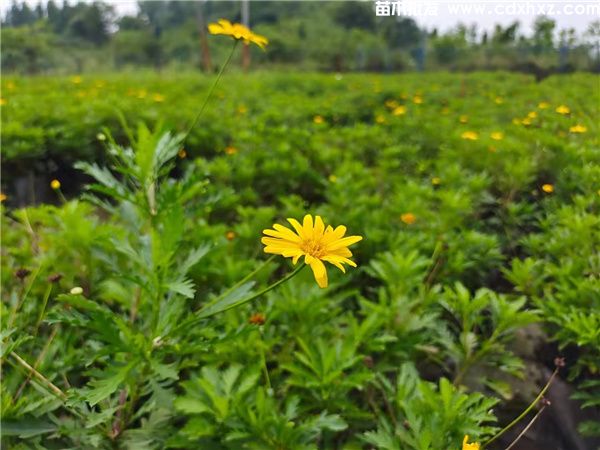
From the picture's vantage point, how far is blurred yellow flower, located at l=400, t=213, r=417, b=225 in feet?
6.81

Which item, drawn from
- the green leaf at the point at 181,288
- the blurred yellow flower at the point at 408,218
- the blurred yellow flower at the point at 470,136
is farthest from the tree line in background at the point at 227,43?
the green leaf at the point at 181,288

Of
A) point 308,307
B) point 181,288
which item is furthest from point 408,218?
point 181,288

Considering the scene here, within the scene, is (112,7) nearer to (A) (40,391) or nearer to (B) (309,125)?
(B) (309,125)

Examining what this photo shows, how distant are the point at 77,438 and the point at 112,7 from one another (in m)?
25.1

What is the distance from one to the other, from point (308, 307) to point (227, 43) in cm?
1533

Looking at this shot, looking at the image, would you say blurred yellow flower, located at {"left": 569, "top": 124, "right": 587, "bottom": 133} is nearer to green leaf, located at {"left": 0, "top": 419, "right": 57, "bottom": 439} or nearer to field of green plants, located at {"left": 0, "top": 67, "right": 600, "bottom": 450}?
field of green plants, located at {"left": 0, "top": 67, "right": 600, "bottom": 450}

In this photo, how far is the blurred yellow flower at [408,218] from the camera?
6.81 feet

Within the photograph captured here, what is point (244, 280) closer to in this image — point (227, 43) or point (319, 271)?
point (319, 271)

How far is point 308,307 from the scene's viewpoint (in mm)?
1581

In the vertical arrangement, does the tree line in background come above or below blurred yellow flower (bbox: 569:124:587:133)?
above

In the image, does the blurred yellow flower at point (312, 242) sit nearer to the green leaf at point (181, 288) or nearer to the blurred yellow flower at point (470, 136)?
the green leaf at point (181, 288)

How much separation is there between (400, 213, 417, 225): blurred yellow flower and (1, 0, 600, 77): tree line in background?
518cm

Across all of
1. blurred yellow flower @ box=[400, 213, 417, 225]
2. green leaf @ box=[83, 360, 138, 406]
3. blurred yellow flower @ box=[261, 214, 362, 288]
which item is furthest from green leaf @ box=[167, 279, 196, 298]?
blurred yellow flower @ box=[400, 213, 417, 225]

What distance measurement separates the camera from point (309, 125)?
13.3ft
